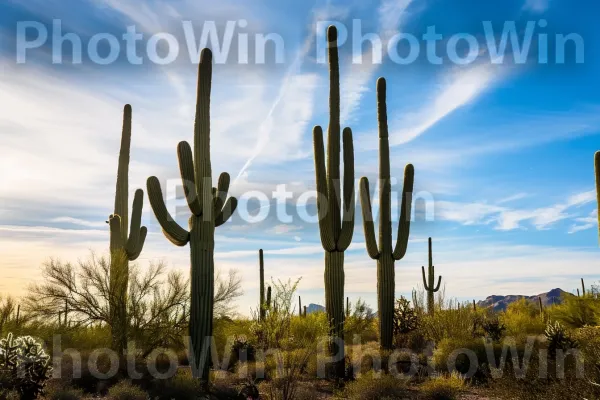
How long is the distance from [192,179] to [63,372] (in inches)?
244

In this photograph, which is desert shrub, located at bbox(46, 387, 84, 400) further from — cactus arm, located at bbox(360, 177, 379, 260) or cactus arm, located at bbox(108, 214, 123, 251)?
cactus arm, located at bbox(360, 177, 379, 260)

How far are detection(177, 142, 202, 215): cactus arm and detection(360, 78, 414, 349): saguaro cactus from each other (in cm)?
558

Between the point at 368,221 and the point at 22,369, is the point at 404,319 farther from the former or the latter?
the point at 22,369

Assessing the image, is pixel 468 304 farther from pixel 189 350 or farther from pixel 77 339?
pixel 77 339

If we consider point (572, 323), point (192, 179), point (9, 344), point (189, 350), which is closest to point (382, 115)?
point (192, 179)

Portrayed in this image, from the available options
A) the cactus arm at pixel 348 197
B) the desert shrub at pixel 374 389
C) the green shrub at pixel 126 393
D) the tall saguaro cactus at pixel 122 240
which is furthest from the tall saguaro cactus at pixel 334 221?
the tall saguaro cactus at pixel 122 240

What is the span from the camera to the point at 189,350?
579 inches

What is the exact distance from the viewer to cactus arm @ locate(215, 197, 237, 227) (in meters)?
15.4

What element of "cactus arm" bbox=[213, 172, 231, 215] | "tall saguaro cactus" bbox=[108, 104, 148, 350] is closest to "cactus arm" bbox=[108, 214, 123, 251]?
"tall saguaro cactus" bbox=[108, 104, 148, 350]

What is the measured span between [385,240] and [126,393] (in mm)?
8816

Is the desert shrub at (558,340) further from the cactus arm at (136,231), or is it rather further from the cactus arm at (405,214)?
the cactus arm at (136,231)

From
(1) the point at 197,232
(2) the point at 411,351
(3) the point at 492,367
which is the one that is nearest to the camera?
(1) the point at 197,232

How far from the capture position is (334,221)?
15898 mm

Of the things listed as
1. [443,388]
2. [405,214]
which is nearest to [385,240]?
[405,214]
